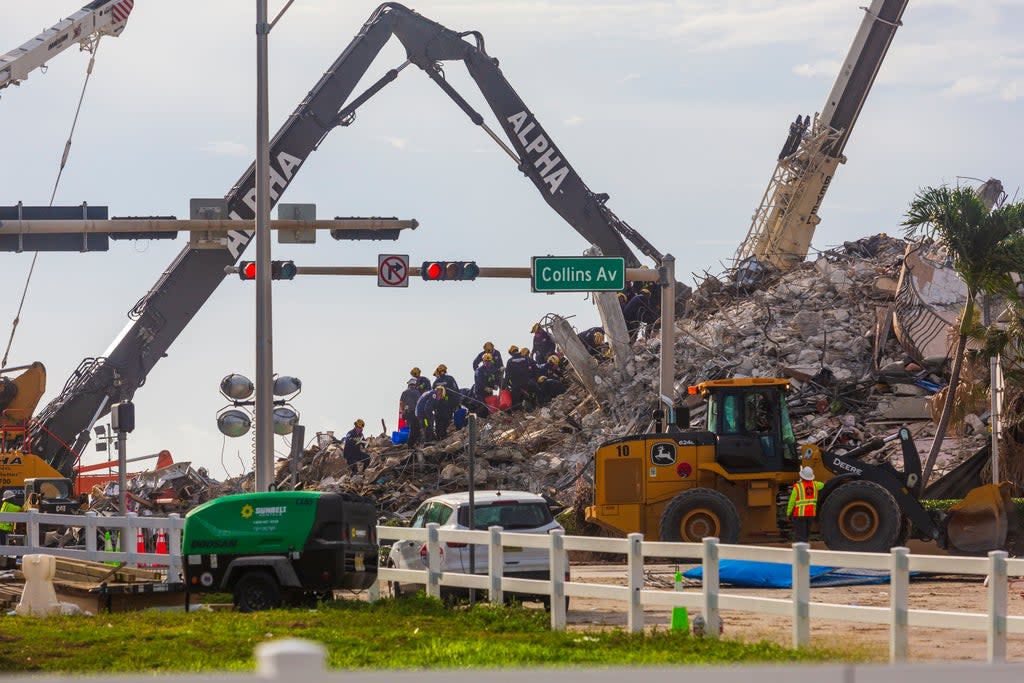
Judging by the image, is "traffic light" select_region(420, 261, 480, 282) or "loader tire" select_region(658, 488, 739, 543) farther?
"traffic light" select_region(420, 261, 480, 282)

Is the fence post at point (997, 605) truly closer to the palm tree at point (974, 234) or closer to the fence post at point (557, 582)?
the fence post at point (557, 582)

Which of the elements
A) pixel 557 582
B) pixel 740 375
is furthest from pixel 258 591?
pixel 740 375

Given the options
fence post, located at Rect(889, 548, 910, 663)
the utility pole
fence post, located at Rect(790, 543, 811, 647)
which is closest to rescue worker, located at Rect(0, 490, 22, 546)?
the utility pole

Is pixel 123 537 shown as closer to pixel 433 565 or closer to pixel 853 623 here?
pixel 433 565

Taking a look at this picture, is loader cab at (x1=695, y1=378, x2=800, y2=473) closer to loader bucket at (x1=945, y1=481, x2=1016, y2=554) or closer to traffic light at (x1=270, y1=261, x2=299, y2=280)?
loader bucket at (x1=945, y1=481, x2=1016, y2=554)

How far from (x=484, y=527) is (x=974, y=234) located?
44.4ft

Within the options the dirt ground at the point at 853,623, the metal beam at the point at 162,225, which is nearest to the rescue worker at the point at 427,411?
the metal beam at the point at 162,225

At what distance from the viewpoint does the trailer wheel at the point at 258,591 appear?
18547 mm

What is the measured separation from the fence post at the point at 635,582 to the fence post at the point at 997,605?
3578mm

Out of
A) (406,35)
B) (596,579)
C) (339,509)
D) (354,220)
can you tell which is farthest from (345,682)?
(406,35)

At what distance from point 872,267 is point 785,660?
104 ft

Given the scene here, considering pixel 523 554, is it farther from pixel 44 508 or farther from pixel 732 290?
pixel 732 290

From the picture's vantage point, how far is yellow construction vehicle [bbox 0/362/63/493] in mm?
37750

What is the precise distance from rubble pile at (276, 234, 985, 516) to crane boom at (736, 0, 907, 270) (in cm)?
118
